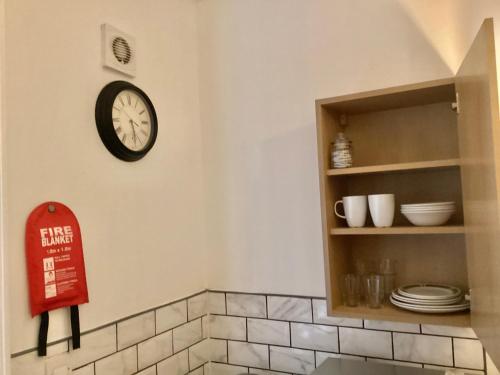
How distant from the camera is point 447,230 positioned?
1.23 metres

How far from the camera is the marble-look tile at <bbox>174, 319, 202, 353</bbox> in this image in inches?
64.9

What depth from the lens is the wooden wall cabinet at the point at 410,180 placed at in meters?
1.13

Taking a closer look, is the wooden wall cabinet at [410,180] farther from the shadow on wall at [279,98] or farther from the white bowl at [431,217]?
the shadow on wall at [279,98]

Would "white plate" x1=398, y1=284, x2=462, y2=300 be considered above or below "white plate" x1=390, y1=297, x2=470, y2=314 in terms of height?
above

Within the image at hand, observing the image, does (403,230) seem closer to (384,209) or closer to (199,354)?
(384,209)

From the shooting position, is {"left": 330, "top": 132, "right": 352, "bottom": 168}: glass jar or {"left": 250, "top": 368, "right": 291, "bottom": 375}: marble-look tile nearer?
{"left": 330, "top": 132, "right": 352, "bottom": 168}: glass jar

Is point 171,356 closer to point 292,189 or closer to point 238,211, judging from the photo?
point 238,211

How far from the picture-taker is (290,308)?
165 centimetres

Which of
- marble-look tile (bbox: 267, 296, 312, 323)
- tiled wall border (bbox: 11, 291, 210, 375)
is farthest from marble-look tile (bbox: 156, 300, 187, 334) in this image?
marble-look tile (bbox: 267, 296, 312, 323)

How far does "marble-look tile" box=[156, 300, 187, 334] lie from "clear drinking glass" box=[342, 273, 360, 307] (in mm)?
675

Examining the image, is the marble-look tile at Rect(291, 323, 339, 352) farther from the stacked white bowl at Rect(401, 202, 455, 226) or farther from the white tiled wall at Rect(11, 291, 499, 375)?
the stacked white bowl at Rect(401, 202, 455, 226)

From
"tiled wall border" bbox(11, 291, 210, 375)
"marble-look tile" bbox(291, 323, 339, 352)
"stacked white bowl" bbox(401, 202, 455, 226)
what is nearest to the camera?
"tiled wall border" bbox(11, 291, 210, 375)

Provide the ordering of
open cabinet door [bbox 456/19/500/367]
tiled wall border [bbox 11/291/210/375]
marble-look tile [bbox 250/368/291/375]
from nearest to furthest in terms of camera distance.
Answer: open cabinet door [bbox 456/19/500/367]
tiled wall border [bbox 11/291/210/375]
marble-look tile [bbox 250/368/291/375]

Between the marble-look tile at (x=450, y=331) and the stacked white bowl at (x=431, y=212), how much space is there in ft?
1.29
